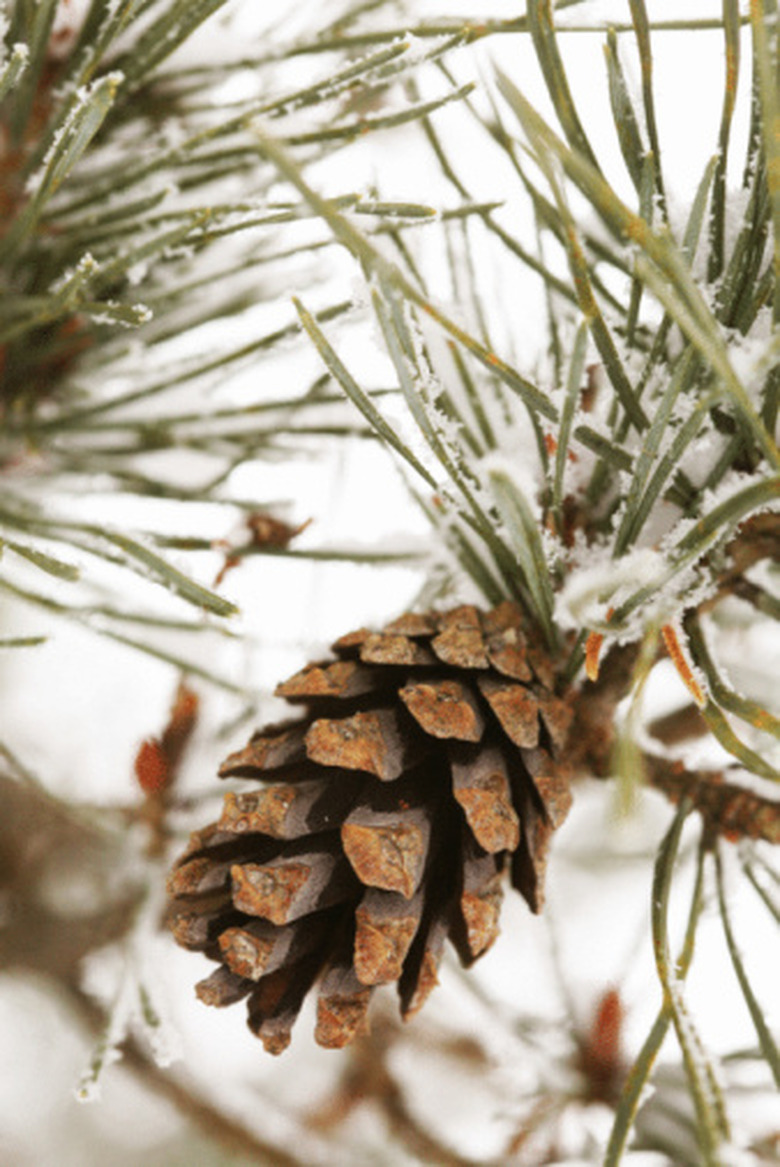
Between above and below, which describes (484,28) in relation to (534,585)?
above

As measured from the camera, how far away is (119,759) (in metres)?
1.03

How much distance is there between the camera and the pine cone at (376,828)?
0.36 meters

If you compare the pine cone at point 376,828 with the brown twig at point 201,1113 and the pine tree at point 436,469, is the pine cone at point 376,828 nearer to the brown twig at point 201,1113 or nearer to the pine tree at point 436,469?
the pine tree at point 436,469

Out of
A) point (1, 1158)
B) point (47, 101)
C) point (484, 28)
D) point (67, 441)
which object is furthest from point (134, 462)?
point (1, 1158)

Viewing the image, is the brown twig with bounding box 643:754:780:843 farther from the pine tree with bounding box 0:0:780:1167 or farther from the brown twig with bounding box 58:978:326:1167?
the brown twig with bounding box 58:978:326:1167

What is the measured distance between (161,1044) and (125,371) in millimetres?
382

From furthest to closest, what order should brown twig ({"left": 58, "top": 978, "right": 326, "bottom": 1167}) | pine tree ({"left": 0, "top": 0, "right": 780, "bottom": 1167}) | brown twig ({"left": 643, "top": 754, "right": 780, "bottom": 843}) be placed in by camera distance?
1. brown twig ({"left": 58, "top": 978, "right": 326, "bottom": 1167})
2. brown twig ({"left": 643, "top": 754, "right": 780, "bottom": 843})
3. pine tree ({"left": 0, "top": 0, "right": 780, "bottom": 1167})

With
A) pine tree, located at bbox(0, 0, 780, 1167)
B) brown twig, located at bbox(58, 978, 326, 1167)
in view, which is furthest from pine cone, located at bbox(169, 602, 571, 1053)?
brown twig, located at bbox(58, 978, 326, 1167)

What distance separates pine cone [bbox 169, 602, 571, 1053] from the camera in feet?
1.20

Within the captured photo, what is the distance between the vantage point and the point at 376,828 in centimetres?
37

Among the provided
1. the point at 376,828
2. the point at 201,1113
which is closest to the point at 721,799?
the point at 376,828

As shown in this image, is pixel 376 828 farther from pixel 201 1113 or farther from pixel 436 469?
pixel 201 1113

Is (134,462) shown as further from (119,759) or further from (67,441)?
(119,759)

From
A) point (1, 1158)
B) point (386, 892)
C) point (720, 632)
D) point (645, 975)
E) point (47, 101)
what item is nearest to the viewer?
point (386, 892)
